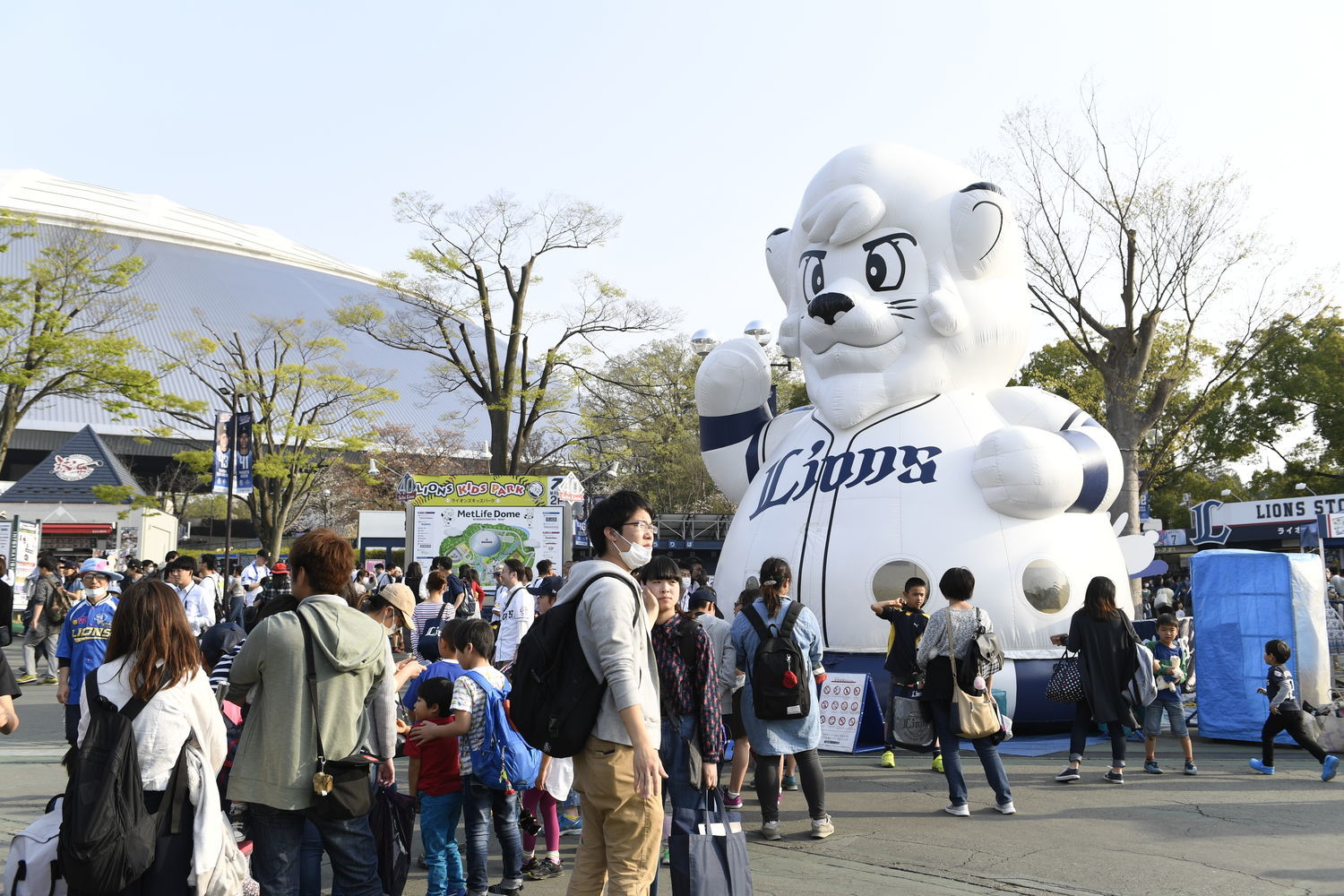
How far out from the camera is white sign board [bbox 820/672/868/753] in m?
8.77

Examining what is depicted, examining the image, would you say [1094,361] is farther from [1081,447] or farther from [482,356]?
Result: [482,356]

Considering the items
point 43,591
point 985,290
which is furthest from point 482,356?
point 985,290

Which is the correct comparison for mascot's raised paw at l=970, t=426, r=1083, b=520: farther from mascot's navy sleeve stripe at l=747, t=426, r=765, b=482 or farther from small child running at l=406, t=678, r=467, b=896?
small child running at l=406, t=678, r=467, b=896

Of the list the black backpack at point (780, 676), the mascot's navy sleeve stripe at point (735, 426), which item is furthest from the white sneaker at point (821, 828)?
the mascot's navy sleeve stripe at point (735, 426)

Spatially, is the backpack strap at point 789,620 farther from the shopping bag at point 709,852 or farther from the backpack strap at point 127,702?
Result: the backpack strap at point 127,702

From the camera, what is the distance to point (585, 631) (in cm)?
375

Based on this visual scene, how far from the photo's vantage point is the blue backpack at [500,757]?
4.85m

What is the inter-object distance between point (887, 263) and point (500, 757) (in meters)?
6.93

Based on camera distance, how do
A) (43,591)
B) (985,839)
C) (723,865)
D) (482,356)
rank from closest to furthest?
(723,865)
(985,839)
(43,591)
(482,356)

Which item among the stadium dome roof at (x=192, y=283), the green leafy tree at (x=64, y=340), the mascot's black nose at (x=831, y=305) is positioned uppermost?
the stadium dome roof at (x=192, y=283)

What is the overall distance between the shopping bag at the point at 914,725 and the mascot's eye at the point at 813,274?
500 cm

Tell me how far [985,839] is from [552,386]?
69.9ft

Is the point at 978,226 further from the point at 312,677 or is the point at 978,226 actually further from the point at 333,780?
the point at 333,780

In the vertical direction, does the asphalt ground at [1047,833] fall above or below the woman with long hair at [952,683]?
below
